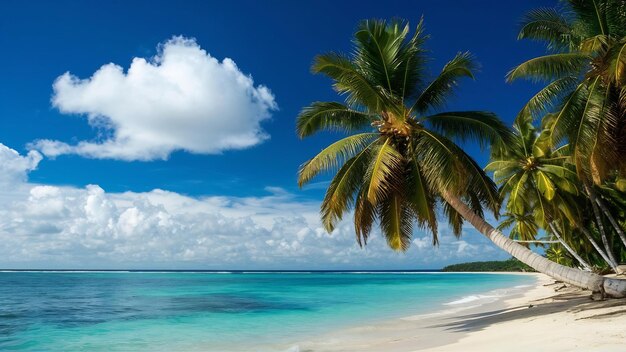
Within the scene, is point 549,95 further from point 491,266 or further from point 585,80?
point 491,266

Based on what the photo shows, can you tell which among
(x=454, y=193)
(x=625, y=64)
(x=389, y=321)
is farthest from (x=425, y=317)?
(x=625, y=64)

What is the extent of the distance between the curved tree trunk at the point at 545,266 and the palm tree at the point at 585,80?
2.16 metres

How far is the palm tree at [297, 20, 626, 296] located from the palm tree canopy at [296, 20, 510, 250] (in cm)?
2

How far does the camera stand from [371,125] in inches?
458

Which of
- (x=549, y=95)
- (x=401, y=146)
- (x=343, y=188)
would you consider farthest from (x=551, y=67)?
(x=343, y=188)

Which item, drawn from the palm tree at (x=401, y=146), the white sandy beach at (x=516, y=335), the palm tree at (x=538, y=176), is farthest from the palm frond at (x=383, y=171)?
the palm tree at (x=538, y=176)

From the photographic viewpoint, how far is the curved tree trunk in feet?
32.6

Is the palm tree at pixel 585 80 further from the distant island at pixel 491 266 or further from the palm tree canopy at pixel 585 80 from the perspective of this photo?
the distant island at pixel 491 266

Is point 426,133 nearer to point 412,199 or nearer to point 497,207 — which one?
point 412,199

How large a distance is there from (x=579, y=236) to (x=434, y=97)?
17827mm

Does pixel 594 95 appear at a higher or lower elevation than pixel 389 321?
higher

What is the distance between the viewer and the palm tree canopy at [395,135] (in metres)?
10.6

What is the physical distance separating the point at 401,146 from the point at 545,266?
4.26m

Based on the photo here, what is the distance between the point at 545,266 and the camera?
33.5 ft
